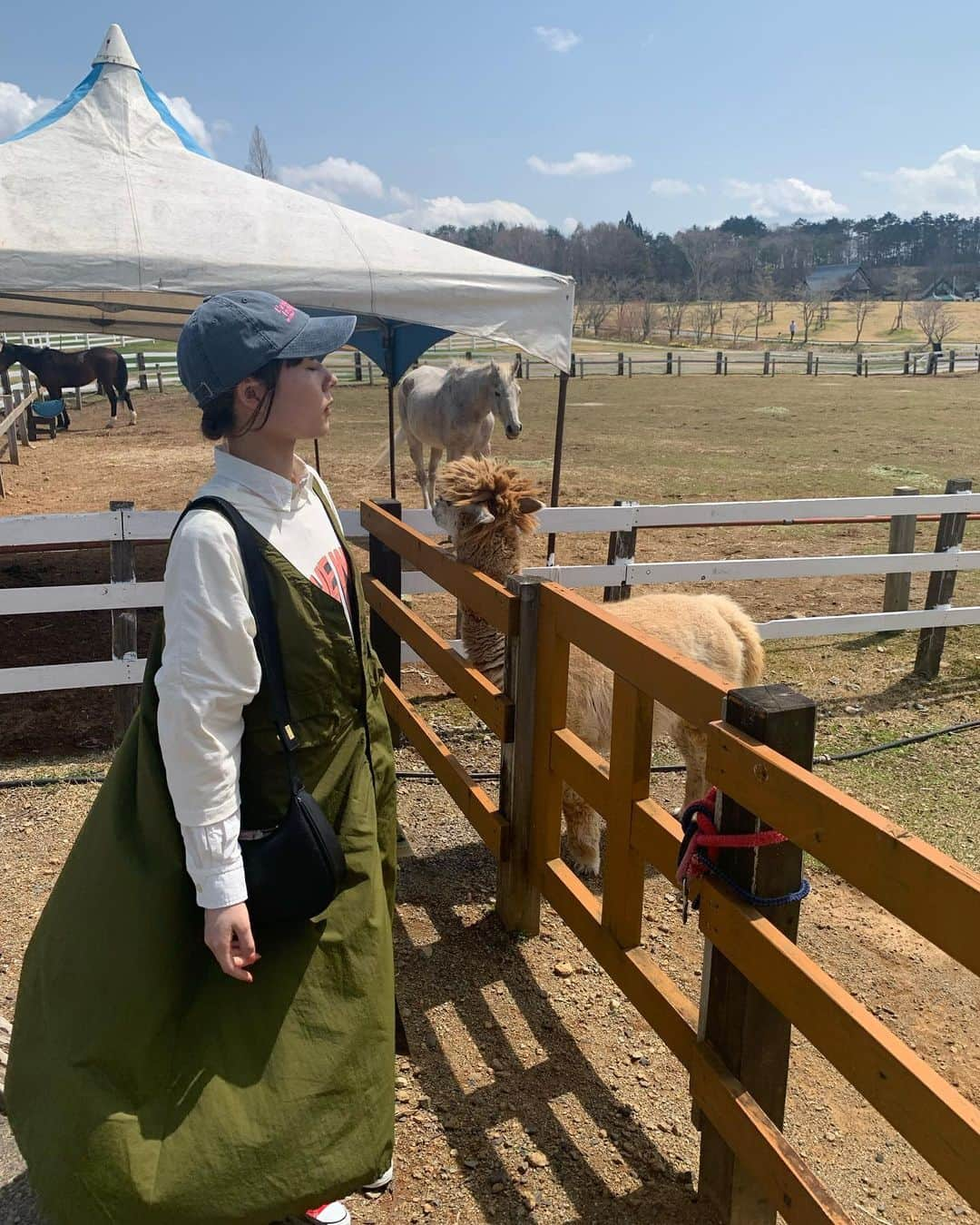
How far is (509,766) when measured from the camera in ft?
10.5

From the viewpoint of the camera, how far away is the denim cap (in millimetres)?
1707

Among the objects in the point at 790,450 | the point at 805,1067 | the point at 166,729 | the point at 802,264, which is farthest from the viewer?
the point at 802,264

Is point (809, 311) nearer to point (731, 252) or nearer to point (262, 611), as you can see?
point (731, 252)

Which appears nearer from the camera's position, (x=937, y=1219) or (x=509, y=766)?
(x=937, y=1219)

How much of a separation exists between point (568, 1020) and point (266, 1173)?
1542 millimetres

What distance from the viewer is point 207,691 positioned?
1.58 meters

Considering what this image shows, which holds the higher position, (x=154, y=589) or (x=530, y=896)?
(x=154, y=589)

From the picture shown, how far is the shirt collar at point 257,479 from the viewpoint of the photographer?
1767mm

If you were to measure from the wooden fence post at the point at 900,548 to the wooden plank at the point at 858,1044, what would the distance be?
5289mm

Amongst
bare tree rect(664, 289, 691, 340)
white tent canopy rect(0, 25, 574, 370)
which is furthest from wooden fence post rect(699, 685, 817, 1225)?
bare tree rect(664, 289, 691, 340)

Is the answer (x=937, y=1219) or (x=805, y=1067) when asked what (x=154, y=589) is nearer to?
(x=805, y=1067)

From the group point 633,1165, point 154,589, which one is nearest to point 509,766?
point 633,1165

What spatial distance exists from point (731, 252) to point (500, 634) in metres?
135

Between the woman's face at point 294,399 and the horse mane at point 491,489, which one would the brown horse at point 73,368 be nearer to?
the horse mane at point 491,489
